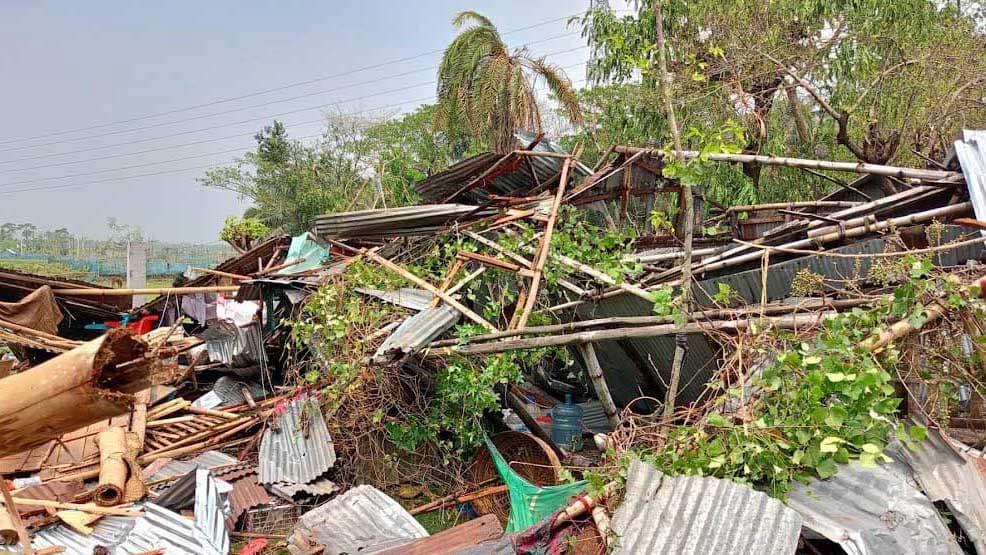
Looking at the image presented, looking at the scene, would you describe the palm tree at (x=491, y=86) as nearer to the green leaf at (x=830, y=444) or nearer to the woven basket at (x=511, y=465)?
the woven basket at (x=511, y=465)

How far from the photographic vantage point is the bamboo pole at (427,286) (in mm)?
6039

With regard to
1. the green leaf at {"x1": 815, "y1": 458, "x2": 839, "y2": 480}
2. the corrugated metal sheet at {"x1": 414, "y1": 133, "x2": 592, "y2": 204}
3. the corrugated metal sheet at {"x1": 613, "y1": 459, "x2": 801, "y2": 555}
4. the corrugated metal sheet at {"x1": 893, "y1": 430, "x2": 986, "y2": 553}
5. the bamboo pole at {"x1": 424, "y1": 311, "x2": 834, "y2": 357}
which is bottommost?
the corrugated metal sheet at {"x1": 893, "y1": 430, "x2": 986, "y2": 553}

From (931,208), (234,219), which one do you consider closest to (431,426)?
(931,208)

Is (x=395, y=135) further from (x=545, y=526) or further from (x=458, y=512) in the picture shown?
(x=545, y=526)

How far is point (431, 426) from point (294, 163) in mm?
26597

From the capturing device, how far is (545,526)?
11.6 ft

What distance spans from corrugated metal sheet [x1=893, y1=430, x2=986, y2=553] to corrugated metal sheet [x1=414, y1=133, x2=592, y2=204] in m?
5.41

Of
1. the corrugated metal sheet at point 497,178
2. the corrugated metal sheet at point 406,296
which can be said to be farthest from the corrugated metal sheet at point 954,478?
the corrugated metal sheet at point 497,178

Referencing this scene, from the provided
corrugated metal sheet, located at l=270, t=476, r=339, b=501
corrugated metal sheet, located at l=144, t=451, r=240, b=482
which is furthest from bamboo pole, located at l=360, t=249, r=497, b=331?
corrugated metal sheet, located at l=144, t=451, r=240, b=482

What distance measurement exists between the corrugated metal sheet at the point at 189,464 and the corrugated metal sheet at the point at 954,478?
6.29 meters

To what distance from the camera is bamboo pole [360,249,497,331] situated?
19.8 ft

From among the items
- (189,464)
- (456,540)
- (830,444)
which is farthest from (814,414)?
(189,464)

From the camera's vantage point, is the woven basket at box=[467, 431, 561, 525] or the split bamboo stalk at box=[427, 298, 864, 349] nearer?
the split bamboo stalk at box=[427, 298, 864, 349]

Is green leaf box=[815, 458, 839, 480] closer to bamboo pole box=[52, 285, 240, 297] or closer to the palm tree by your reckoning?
bamboo pole box=[52, 285, 240, 297]
